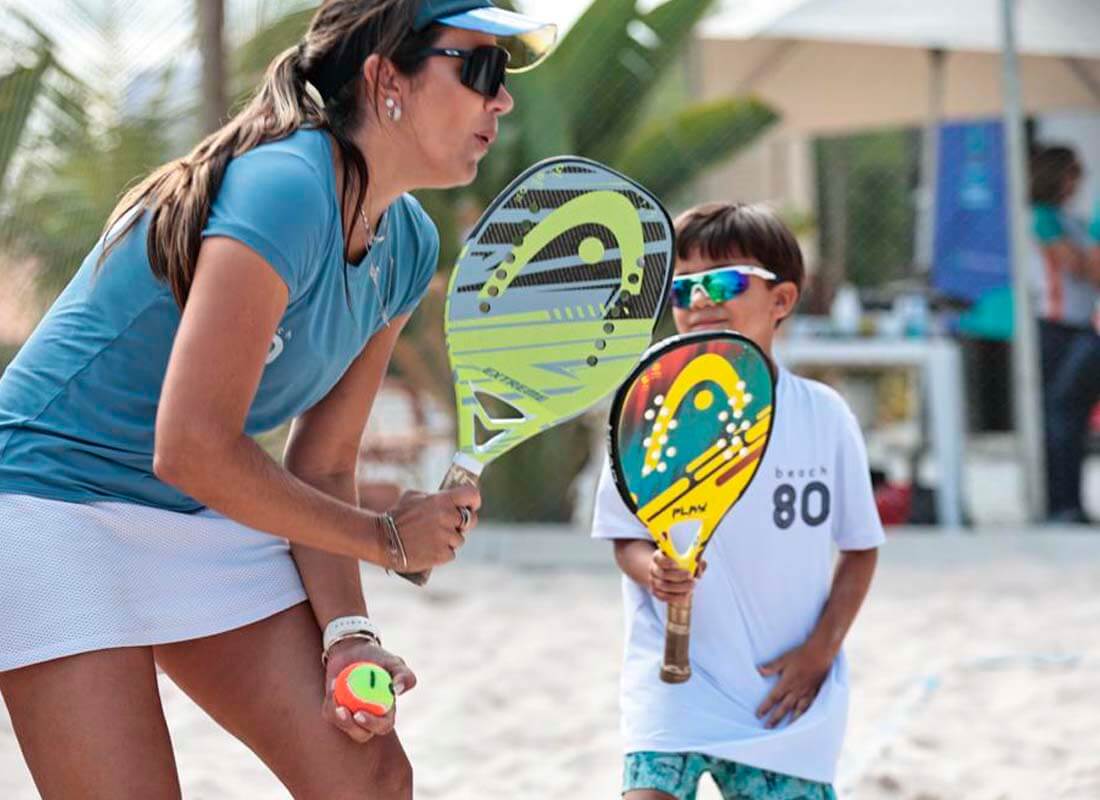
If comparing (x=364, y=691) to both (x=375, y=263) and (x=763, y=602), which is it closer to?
(x=375, y=263)

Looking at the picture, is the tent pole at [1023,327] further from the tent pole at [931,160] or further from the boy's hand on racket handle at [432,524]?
the boy's hand on racket handle at [432,524]

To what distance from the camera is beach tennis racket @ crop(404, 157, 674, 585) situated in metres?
2.04

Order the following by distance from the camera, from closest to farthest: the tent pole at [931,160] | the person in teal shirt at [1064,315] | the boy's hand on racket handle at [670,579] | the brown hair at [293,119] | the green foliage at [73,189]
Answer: the brown hair at [293,119]
the boy's hand on racket handle at [670,579]
the green foliage at [73,189]
the person in teal shirt at [1064,315]
the tent pole at [931,160]

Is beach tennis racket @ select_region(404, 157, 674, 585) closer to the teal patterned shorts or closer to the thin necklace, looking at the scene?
the thin necklace

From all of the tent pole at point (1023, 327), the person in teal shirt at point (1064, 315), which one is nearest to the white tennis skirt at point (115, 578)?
the tent pole at point (1023, 327)

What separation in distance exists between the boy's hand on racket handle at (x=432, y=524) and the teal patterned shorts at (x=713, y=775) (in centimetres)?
68

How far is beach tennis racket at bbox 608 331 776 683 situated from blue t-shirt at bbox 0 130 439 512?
0.47 meters

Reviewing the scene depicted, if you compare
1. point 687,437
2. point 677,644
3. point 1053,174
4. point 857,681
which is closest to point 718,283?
point 687,437

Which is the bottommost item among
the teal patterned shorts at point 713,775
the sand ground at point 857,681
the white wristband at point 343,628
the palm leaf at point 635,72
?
the sand ground at point 857,681

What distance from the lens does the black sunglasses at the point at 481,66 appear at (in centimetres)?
188

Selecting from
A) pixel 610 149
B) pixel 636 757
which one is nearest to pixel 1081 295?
pixel 610 149

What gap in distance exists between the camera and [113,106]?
6797 millimetres

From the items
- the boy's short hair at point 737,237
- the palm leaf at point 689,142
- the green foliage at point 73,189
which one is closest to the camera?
the boy's short hair at point 737,237

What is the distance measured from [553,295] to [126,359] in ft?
1.85
